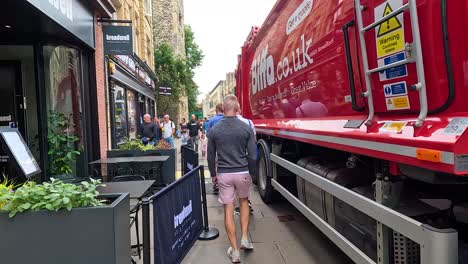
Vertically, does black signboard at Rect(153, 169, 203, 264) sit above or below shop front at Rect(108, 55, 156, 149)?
below

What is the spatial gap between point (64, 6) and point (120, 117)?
5918 millimetres

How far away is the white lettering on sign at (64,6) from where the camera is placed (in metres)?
5.79

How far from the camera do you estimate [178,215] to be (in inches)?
130

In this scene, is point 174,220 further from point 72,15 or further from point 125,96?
point 125,96

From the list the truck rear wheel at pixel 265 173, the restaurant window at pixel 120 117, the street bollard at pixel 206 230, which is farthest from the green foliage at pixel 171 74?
the street bollard at pixel 206 230

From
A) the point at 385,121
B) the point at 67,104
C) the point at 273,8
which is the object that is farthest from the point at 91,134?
the point at 385,121

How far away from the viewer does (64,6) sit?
20.7 ft

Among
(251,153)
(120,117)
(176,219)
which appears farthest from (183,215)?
(120,117)

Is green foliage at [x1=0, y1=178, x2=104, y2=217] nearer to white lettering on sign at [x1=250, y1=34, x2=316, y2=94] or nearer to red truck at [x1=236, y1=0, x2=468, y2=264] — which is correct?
red truck at [x1=236, y1=0, x2=468, y2=264]

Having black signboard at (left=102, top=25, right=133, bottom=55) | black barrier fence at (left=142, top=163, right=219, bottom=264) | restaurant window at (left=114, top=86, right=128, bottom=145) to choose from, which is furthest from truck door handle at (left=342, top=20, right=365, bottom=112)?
restaurant window at (left=114, top=86, right=128, bottom=145)

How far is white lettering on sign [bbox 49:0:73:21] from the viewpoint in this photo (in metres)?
5.79

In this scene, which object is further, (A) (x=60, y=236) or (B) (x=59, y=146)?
(B) (x=59, y=146)

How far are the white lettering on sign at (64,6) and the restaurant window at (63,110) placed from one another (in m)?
0.94

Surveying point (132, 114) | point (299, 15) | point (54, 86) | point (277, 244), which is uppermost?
point (299, 15)
